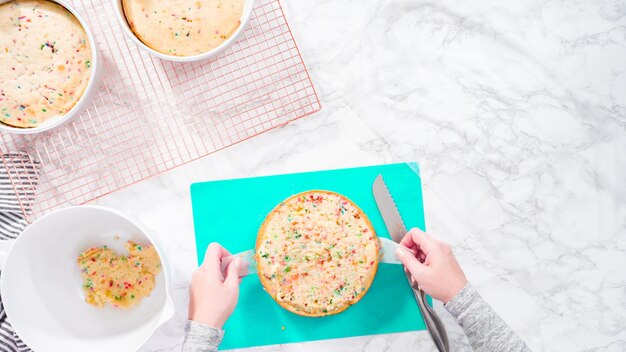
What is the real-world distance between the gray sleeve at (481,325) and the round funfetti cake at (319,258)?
210 millimetres

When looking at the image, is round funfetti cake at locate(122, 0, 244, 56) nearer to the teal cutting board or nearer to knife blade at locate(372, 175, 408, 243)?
the teal cutting board

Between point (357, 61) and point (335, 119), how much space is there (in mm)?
164

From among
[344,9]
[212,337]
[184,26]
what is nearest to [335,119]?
[344,9]

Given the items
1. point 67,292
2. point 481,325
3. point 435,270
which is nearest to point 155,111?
point 67,292

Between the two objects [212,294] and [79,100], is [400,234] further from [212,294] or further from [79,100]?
[79,100]

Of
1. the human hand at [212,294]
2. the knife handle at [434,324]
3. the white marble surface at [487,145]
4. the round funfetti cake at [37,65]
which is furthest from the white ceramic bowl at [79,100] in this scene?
the knife handle at [434,324]

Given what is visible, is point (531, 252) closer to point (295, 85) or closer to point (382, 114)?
point (382, 114)

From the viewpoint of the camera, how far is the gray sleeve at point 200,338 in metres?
1.10

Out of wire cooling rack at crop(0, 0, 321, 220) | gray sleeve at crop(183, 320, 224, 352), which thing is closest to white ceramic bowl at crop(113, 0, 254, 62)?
wire cooling rack at crop(0, 0, 321, 220)

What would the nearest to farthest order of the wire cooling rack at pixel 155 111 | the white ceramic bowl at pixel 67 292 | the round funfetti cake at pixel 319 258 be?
the white ceramic bowl at pixel 67 292 < the round funfetti cake at pixel 319 258 < the wire cooling rack at pixel 155 111

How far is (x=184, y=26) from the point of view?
1135 millimetres

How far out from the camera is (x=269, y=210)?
1.36m

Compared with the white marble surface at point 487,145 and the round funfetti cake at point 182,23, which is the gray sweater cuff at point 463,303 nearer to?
the white marble surface at point 487,145

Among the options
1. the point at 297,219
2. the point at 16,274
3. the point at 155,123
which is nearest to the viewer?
the point at 16,274
